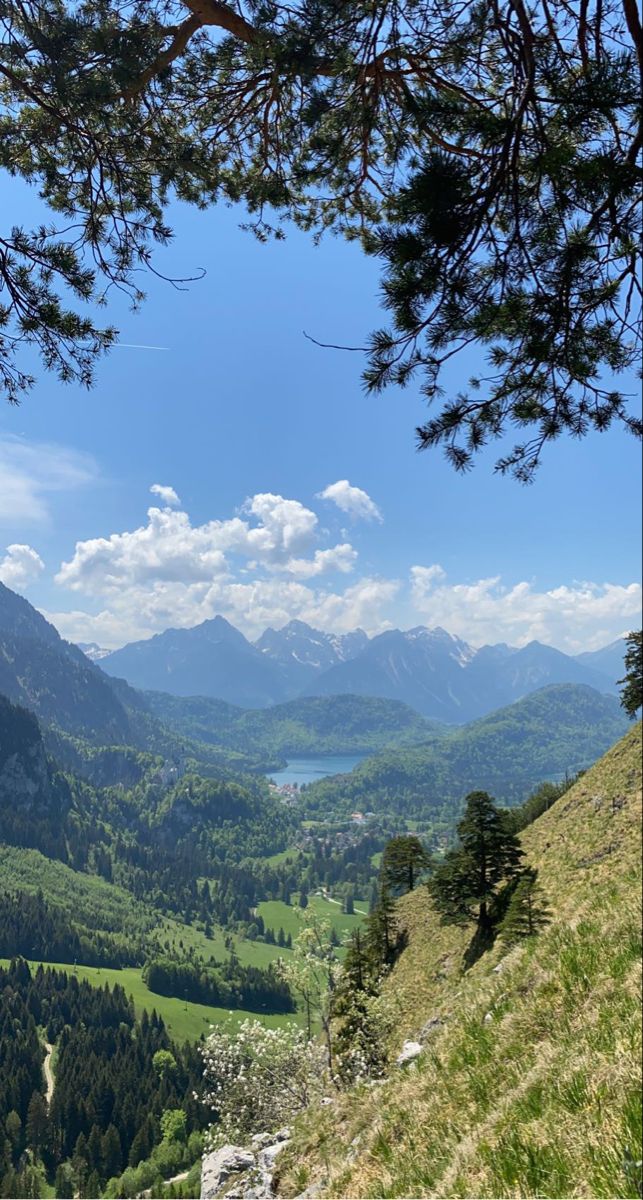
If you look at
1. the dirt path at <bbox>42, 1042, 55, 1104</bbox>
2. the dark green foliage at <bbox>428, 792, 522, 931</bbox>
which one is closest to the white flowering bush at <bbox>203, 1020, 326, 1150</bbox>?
the dark green foliage at <bbox>428, 792, 522, 931</bbox>

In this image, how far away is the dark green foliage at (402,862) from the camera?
197 ft

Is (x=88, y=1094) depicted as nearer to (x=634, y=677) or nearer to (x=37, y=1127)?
(x=37, y=1127)

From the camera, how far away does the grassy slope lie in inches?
173

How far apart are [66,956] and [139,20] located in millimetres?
241256

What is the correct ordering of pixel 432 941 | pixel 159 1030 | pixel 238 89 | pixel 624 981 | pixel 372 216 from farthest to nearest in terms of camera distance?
pixel 159 1030 → pixel 432 941 → pixel 372 216 → pixel 238 89 → pixel 624 981

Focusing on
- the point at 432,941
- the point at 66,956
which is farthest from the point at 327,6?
the point at 66,956

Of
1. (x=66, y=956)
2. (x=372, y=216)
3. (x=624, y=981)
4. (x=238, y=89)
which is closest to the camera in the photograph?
(x=624, y=981)

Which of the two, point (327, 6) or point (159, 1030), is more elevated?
point (327, 6)

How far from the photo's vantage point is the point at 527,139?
6277 millimetres

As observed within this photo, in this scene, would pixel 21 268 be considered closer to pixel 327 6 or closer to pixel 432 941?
pixel 327 6

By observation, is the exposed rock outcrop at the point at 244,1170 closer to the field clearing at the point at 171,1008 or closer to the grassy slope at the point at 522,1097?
the grassy slope at the point at 522,1097

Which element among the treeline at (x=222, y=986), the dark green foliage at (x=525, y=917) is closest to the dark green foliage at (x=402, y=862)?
the dark green foliage at (x=525, y=917)

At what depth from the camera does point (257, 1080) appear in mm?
18469

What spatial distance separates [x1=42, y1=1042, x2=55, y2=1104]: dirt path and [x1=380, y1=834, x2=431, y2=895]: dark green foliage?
332 ft
